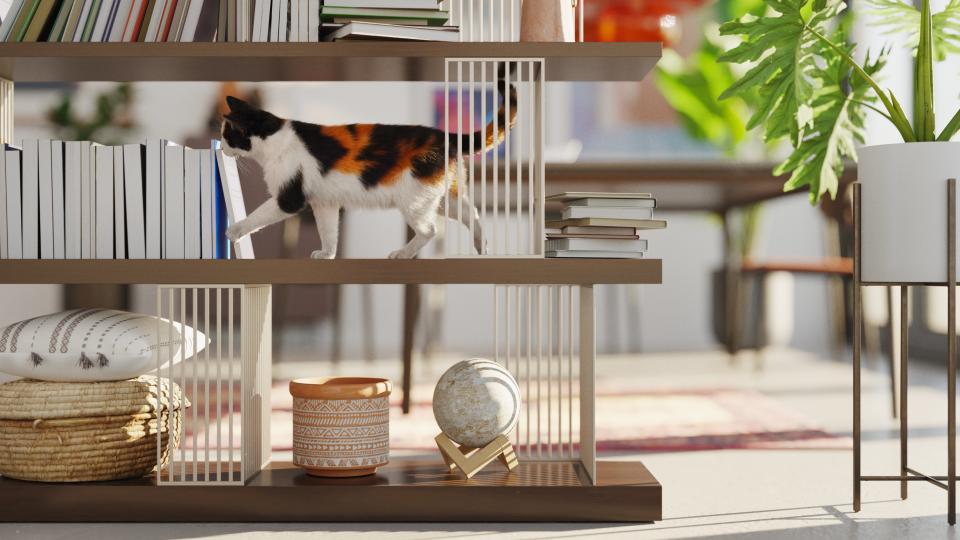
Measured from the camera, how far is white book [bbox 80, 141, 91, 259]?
181cm

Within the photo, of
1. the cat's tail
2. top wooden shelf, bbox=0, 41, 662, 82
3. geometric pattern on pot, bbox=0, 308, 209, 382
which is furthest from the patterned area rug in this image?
top wooden shelf, bbox=0, 41, 662, 82

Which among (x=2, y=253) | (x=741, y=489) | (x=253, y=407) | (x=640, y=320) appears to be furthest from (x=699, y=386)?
(x=2, y=253)

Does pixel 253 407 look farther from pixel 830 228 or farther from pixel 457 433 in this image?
pixel 830 228

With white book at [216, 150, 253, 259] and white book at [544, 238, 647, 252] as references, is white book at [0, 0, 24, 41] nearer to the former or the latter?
white book at [216, 150, 253, 259]

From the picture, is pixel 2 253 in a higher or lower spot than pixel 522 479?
higher

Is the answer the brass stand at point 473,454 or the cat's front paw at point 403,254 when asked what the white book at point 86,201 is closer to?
the cat's front paw at point 403,254

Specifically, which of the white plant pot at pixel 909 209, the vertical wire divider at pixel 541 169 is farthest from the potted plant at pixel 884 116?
the vertical wire divider at pixel 541 169

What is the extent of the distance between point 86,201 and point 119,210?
0.07 m

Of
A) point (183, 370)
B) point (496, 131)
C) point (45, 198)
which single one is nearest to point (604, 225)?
point (496, 131)

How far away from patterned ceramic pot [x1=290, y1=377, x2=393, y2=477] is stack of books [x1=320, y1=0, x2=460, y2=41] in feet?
2.12

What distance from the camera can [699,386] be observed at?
148 inches

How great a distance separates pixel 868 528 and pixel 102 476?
140 centimetres

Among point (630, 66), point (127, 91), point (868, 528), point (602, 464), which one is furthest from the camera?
point (127, 91)

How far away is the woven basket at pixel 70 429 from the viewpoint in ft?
5.89
